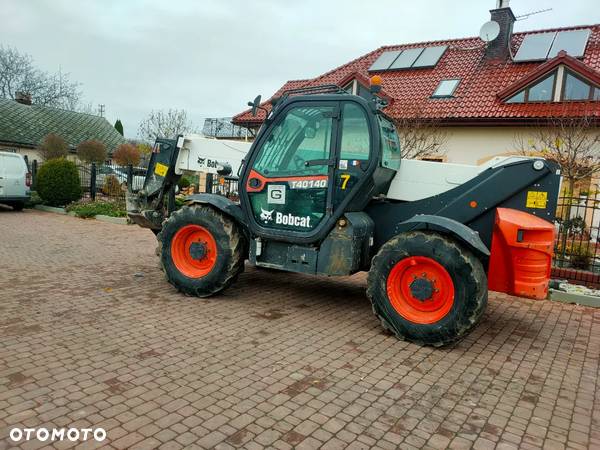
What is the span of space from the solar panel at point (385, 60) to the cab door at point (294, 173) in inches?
571

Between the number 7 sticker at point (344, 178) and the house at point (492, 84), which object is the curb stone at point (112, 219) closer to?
the house at point (492, 84)

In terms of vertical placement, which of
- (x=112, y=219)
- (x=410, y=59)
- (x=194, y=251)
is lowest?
(x=112, y=219)

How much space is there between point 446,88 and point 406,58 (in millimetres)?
3019

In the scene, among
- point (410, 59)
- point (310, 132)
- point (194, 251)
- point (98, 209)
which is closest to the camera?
point (310, 132)

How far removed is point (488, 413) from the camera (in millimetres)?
3246

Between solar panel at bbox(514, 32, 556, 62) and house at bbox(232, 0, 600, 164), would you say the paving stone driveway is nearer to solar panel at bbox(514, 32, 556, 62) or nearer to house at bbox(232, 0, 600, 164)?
A: house at bbox(232, 0, 600, 164)

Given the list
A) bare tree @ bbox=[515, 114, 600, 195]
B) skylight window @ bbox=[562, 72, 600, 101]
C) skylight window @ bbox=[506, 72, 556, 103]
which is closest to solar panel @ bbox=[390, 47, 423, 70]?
skylight window @ bbox=[506, 72, 556, 103]

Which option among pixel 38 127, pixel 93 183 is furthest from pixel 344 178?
pixel 38 127

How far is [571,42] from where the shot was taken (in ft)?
51.1

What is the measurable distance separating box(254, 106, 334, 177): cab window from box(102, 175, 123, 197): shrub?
12.6m

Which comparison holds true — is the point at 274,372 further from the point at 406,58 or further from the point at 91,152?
the point at 91,152

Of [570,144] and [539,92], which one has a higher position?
[539,92]

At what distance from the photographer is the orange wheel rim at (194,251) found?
570 centimetres

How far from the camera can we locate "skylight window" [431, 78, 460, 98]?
52.6 ft
